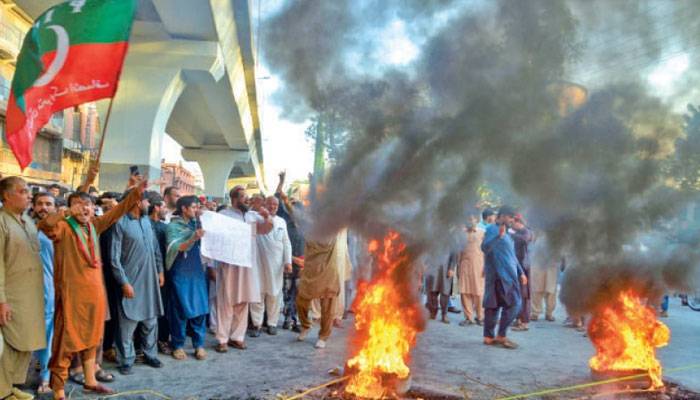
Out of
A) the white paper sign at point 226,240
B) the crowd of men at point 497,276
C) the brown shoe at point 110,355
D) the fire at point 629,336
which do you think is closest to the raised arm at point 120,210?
the white paper sign at point 226,240

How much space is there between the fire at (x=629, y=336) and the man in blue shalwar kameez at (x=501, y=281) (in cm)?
161

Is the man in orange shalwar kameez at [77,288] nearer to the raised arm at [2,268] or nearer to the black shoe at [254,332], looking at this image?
the raised arm at [2,268]

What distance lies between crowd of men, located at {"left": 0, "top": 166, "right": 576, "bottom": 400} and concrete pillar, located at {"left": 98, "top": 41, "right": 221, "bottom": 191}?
307 centimetres

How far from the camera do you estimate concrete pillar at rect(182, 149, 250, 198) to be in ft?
88.8

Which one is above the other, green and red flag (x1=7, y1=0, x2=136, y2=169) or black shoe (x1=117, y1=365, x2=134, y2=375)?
green and red flag (x1=7, y1=0, x2=136, y2=169)

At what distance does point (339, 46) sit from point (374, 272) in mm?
2133

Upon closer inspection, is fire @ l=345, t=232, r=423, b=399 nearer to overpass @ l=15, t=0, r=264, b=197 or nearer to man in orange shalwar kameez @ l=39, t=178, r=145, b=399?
man in orange shalwar kameez @ l=39, t=178, r=145, b=399

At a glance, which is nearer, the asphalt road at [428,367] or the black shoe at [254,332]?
the asphalt road at [428,367]

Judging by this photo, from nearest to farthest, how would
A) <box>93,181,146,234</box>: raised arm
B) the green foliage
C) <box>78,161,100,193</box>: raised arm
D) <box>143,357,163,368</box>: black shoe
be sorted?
<box>78,161,100,193</box>: raised arm → <box>93,181,146,234</box>: raised arm → the green foliage → <box>143,357,163,368</box>: black shoe

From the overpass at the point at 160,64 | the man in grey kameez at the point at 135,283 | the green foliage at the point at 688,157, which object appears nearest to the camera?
the man in grey kameez at the point at 135,283

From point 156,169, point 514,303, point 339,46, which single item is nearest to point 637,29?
point 339,46

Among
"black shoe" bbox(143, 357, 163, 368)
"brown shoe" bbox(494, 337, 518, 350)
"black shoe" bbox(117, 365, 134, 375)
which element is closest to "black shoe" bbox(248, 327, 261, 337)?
"black shoe" bbox(143, 357, 163, 368)

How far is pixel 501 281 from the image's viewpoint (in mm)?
6559

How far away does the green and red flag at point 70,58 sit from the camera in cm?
443
